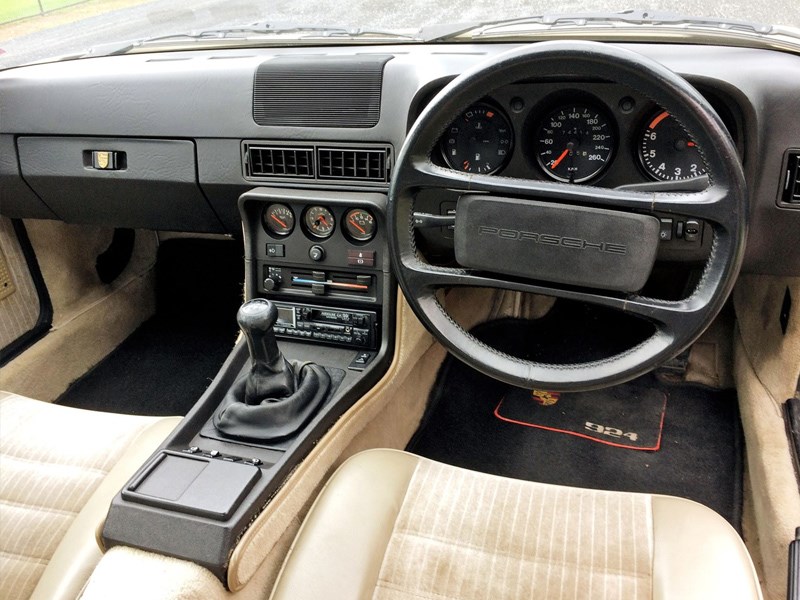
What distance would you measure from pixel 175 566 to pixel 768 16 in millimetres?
1701

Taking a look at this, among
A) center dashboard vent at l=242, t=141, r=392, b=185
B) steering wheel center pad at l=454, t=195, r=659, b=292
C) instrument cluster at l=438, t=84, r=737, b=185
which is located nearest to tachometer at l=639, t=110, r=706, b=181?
instrument cluster at l=438, t=84, r=737, b=185

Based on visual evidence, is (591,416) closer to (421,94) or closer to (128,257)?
(421,94)

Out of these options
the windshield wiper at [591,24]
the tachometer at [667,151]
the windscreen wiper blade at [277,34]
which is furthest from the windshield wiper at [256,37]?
the tachometer at [667,151]

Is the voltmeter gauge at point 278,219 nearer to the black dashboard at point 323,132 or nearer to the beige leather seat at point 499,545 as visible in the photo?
the black dashboard at point 323,132

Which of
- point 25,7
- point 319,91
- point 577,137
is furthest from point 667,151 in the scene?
point 25,7

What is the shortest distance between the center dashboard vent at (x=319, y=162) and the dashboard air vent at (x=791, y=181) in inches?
32.1

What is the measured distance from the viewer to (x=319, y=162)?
1.64 m

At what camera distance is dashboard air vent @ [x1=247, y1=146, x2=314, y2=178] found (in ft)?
5.41

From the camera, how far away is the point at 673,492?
1.90 m

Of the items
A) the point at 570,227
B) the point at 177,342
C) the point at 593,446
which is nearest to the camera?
the point at 570,227

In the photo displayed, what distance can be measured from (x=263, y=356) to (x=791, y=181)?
1.11 meters

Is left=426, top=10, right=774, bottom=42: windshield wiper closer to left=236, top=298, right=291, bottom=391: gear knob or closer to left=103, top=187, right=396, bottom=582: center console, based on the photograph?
left=103, top=187, right=396, bottom=582: center console

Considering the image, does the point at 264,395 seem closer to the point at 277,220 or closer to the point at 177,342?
the point at 277,220

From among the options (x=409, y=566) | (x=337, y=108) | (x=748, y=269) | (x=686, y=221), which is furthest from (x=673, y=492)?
(x=337, y=108)
